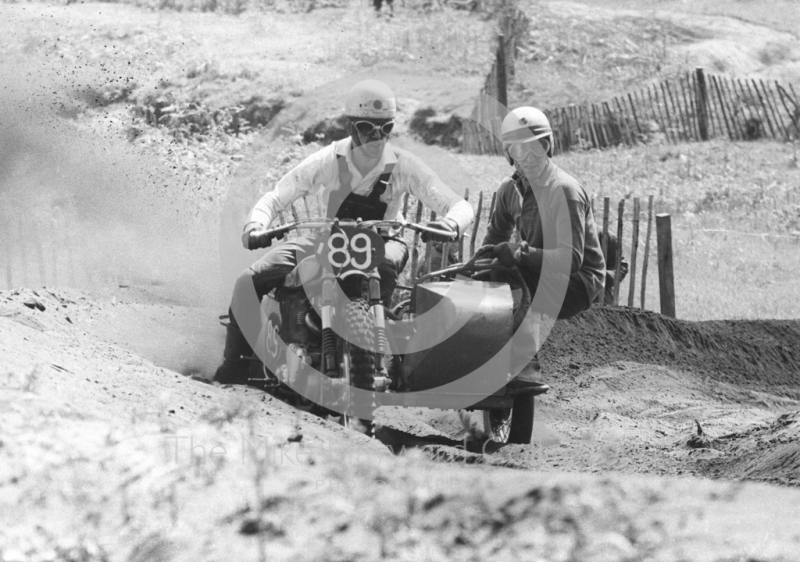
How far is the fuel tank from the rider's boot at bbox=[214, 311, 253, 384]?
1.34 metres

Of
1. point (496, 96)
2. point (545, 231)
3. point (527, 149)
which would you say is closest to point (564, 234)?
point (545, 231)

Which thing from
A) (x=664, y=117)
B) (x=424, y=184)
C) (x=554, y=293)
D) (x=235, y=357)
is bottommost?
(x=235, y=357)

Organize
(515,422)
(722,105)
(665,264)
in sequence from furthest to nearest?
(722,105) → (665,264) → (515,422)

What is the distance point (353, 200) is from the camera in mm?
7105

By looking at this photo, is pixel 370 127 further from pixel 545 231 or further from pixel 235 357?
pixel 235 357

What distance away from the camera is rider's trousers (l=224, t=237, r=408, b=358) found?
695 centimetres

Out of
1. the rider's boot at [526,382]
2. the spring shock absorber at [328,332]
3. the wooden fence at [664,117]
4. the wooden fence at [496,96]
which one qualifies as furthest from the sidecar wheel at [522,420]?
the wooden fence at [664,117]

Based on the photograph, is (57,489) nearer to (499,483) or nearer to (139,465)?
(139,465)

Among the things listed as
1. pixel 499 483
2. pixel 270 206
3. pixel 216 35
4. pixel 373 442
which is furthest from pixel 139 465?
pixel 216 35

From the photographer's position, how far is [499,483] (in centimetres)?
412

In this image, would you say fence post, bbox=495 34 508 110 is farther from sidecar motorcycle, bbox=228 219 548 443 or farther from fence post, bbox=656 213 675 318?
sidecar motorcycle, bbox=228 219 548 443

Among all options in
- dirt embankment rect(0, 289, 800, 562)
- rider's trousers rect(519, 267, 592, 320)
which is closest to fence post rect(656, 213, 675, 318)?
rider's trousers rect(519, 267, 592, 320)

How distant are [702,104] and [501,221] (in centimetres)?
2061

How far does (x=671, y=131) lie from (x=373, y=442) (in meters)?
21.8
